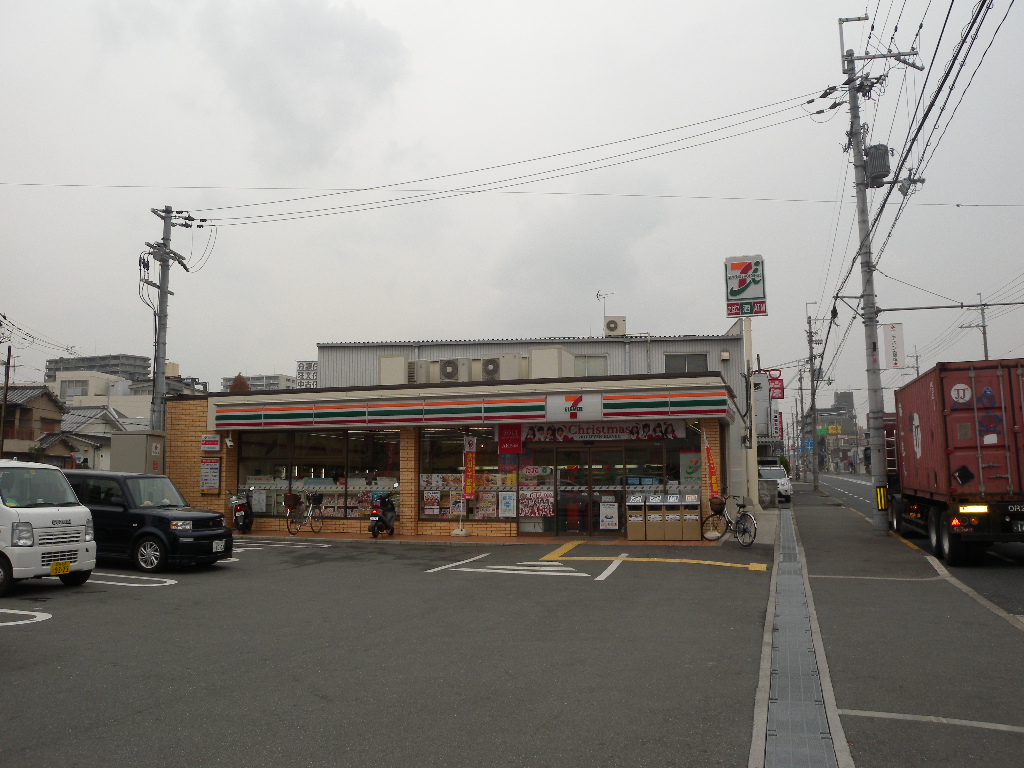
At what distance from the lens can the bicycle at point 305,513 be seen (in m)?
21.0

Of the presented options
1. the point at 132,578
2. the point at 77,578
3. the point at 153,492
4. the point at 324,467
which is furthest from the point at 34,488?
the point at 324,467

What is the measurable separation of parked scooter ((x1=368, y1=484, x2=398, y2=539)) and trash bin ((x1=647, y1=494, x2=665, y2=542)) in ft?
22.5

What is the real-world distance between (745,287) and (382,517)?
15146 millimetres

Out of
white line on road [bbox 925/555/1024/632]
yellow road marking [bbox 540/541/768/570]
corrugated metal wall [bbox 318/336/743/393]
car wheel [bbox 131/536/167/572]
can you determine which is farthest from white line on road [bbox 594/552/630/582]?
corrugated metal wall [bbox 318/336/743/393]

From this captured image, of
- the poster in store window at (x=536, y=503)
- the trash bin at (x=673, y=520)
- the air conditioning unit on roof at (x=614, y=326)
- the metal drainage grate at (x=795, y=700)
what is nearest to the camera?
the metal drainage grate at (x=795, y=700)

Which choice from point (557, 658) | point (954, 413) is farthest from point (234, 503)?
point (954, 413)

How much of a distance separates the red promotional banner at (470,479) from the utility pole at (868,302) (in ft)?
36.6

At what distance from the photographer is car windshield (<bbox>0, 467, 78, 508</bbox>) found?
35.1 feet

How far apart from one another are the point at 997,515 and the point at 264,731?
12.8 metres

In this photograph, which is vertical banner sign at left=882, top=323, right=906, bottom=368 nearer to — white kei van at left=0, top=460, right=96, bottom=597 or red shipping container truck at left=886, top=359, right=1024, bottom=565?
red shipping container truck at left=886, top=359, right=1024, bottom=565

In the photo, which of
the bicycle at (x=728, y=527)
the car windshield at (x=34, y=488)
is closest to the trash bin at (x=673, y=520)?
the bicycle at (x=728, y=527)

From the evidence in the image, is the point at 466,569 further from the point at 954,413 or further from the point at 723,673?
the point at 954,413

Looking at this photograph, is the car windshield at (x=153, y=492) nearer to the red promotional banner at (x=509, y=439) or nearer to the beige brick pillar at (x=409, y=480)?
the beige brick pillar at (x=409, y=480)

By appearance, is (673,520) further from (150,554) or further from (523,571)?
(150,554)
